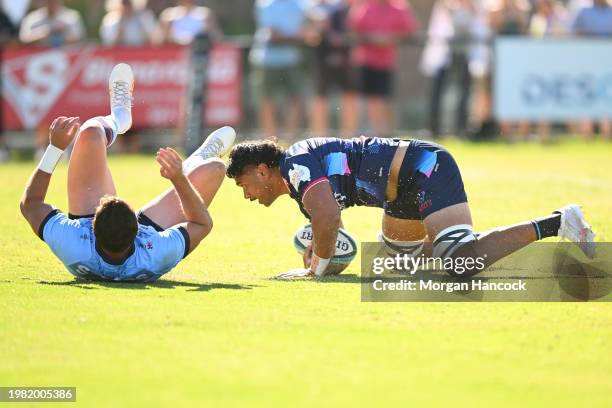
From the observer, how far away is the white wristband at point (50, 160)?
918 centimetres

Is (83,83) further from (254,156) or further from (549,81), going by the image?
(254,156)

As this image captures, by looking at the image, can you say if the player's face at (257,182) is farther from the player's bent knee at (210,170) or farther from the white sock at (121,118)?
the white sock at (121,118)

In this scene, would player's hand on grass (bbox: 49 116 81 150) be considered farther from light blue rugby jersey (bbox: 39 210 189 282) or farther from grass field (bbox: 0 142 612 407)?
grass field (bbox: 0 142 612 407)

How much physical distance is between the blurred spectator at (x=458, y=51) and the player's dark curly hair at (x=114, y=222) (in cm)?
1537

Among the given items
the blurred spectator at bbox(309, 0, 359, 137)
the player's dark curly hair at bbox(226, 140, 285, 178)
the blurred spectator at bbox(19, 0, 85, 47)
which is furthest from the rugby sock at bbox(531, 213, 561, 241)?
the blurred spectator at bbox(19, 0, 85, 47)

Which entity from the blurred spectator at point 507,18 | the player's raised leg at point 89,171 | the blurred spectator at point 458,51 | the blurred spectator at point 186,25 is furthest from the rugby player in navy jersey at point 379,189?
the blurred spectator at point 507,18

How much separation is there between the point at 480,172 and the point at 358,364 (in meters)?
11.5

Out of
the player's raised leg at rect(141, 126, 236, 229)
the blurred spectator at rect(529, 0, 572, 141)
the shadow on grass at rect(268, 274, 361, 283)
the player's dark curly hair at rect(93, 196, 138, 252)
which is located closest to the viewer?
the player's dark curly hair at rect(93, 196, 138, 252)

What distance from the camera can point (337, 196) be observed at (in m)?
9.32

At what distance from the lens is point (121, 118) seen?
10562mm

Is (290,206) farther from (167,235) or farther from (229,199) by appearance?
(167,235)

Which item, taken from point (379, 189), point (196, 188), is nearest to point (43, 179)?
point (196, 188)

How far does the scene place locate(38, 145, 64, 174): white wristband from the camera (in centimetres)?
918

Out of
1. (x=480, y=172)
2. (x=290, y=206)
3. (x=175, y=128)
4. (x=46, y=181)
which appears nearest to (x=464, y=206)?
(x=46, y=181)
